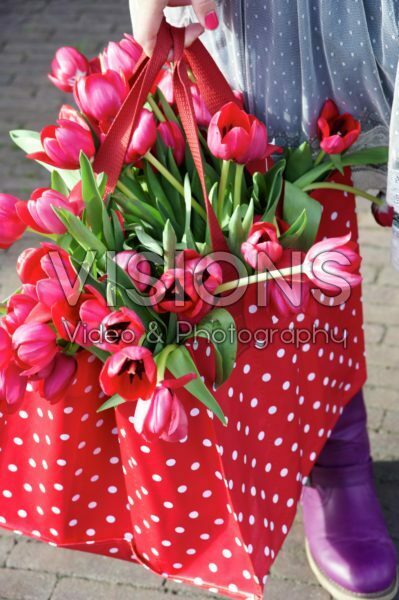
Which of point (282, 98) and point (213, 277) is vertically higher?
point (282, 98)

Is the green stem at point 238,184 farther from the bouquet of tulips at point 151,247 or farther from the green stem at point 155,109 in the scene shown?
the green stem at point 155,109

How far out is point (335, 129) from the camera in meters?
1.27

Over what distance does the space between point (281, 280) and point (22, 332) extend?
0.30 m

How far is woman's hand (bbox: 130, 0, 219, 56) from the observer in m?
1.12

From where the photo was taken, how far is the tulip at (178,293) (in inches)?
41.2

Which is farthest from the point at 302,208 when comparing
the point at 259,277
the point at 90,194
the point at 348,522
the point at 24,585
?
the point at 24,585

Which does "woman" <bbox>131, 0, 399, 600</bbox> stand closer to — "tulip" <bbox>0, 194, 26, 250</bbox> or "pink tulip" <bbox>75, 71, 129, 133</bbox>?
"pink tulip" <bbox>75, 71, 129, 133</bbox>

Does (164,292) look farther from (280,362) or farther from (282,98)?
(282,98)

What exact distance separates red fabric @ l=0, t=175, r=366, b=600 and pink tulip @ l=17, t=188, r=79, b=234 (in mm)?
159

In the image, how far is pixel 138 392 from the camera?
3.23 ft

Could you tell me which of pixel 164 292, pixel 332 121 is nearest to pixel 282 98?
pixel 332 121

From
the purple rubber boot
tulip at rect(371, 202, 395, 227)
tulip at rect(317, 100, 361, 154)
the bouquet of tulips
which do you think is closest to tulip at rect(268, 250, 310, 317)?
the bouquet of tulips

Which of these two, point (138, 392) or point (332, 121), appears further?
point (332, 121)

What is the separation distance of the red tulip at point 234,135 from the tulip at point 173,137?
105mm
